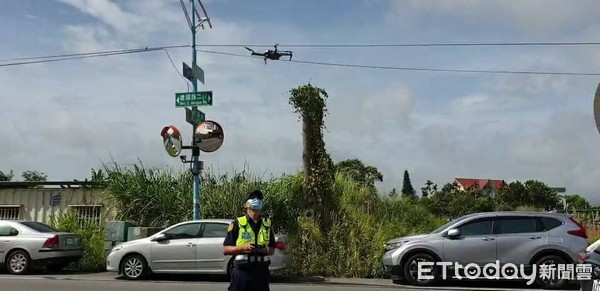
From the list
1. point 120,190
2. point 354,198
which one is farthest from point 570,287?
point 120,190

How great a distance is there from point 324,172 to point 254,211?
11220mm

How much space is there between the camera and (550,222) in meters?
13.5

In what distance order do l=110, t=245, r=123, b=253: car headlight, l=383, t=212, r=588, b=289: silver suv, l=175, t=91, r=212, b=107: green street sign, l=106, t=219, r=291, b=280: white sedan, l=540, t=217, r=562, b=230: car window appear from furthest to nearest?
l=175, t=91, r=212, b=107: green street sign → l=110, t=245, r=123, b=253: car headlight → l=106, t=219, r=291, b=280: white sedan → l=540, t=217, r=562, b=230: car window → l=383, t=212, r=588, b=289: silver suv

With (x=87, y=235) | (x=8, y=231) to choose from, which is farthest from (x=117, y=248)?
(x=87, y=235)

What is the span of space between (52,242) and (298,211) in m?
6.22

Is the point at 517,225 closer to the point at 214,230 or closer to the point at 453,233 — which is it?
the point at 453,233

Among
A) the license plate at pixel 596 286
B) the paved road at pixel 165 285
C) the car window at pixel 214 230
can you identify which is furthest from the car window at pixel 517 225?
the license plate at pixel 596 286

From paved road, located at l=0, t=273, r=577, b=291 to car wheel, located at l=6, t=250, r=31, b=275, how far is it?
2.70 ft

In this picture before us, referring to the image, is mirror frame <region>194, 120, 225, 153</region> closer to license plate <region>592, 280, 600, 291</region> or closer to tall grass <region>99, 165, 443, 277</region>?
tall grass <region>99, 165, 443, 277</region>

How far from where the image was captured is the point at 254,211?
662 centimetres

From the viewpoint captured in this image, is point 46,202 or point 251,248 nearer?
point 251,248

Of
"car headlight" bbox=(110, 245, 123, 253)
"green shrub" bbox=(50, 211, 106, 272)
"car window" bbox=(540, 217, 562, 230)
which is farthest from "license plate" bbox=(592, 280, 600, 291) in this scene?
"green shrub" bbox=(50, 211, 106, 272)

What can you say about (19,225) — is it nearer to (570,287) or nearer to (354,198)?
(354,198)

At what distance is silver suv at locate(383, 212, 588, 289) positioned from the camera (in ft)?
43.2
